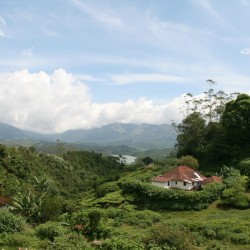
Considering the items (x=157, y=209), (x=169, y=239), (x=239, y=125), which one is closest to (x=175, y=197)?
(x=157, y=209)

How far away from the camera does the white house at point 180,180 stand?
124ft

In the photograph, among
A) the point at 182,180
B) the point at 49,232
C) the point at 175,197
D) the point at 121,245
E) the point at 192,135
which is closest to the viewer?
the point at 121,245

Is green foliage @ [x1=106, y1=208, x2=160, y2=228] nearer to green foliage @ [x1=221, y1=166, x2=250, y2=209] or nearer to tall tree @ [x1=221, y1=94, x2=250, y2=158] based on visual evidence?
green foliage @ [x1=221, y1=166, x2=250, y2=209]

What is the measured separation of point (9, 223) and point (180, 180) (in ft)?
64.3

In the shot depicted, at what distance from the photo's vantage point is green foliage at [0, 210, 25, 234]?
22017 mm

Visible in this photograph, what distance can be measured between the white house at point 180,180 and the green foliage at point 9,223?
18.4m

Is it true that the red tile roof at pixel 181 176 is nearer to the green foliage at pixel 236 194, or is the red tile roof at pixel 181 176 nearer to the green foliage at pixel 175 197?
the green foliage at pixel 175 197

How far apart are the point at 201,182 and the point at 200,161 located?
11.5m

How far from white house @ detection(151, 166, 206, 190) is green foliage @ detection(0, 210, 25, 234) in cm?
1838

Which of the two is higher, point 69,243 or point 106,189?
point 69,243

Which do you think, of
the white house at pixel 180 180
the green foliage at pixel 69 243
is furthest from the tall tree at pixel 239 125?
the green foliage at pixel 69 243

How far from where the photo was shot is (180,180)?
37781mm

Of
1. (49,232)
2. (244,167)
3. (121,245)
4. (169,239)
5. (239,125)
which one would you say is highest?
(239,125)

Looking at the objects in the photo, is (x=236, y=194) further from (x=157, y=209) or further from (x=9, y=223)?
(x=9, y=223)
